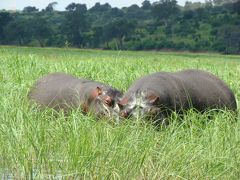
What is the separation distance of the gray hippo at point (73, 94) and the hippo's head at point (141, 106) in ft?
0.95

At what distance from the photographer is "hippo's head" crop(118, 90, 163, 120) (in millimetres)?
6789

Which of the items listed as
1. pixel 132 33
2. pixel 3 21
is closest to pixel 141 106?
pixel 3 21

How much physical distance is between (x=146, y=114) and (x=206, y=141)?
116 centimetres

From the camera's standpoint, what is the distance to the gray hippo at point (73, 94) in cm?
786

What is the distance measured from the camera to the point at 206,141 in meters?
5.72

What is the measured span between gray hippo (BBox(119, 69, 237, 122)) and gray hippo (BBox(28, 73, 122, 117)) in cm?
34

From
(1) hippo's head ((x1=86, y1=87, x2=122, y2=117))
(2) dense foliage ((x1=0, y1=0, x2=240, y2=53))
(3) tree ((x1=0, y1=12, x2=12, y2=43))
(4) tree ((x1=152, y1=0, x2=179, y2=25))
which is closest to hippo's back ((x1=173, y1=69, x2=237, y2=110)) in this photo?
(1) hippo's head ((x1=86, y1=87, x2=122, y2=117))

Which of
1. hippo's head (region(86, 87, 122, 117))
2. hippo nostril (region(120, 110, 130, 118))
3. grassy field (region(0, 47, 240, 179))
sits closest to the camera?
grassy field (region(0, 47, 240, 179))

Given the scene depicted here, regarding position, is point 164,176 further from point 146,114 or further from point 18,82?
point 18,82

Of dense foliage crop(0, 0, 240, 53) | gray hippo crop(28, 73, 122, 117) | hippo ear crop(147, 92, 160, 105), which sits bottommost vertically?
dense foliage crop(0, 0, 240, 53)

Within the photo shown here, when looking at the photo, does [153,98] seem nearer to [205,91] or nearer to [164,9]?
[205,91]

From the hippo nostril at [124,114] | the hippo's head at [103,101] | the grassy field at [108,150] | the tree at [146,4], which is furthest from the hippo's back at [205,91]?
the tree at [146,4]

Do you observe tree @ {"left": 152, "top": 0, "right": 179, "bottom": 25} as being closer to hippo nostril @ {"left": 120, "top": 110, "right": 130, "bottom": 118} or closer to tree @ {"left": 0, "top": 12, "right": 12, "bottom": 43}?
tree @ {"left": 0, "top": 12, "right": 12, "bottom": 43}

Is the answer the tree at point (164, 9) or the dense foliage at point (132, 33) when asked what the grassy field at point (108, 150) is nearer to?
the dense foliage at point (132, 33)
